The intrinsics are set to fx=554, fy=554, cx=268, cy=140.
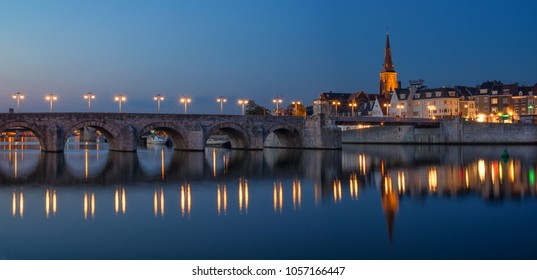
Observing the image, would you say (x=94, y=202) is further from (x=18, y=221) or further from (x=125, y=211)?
(x=18, y=221)

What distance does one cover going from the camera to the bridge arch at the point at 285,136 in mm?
71869

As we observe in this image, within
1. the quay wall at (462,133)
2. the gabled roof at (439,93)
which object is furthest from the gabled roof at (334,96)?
the quay wall at (462,133)

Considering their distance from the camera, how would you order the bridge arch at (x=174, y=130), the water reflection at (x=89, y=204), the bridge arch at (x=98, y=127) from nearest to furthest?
the water reflection at (x=89, y=204) < the bridge arch at (x=98, y=127) < the bridge arch at (x=174, y=130)

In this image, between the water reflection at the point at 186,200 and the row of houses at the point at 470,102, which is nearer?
the water reflection at the point at 186,200

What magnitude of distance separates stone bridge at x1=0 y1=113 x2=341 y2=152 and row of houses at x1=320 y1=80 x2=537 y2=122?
26.7m

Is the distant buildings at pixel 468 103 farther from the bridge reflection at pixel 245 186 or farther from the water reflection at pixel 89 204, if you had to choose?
the water reflection at pixel 89 204

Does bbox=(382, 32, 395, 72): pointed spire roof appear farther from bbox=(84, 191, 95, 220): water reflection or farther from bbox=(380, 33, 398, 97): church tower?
bbox=(84, 191, 95, 220): water reflection

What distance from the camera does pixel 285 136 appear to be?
78.9 m

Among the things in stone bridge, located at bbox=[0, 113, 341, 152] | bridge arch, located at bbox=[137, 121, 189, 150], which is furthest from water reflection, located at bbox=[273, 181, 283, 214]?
stone bridge, located at bbox=[0, 113, 341, 152]

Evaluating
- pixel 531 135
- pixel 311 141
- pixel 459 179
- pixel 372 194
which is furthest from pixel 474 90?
pixel 372 194

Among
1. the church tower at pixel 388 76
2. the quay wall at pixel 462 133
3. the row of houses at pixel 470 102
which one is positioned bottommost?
the quay wall at pixel 462 133

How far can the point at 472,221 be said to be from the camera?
62.0 feet

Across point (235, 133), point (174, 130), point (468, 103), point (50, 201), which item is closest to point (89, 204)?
point (50, 201)

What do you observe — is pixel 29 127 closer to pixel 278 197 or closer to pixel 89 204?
pixel 89 204
